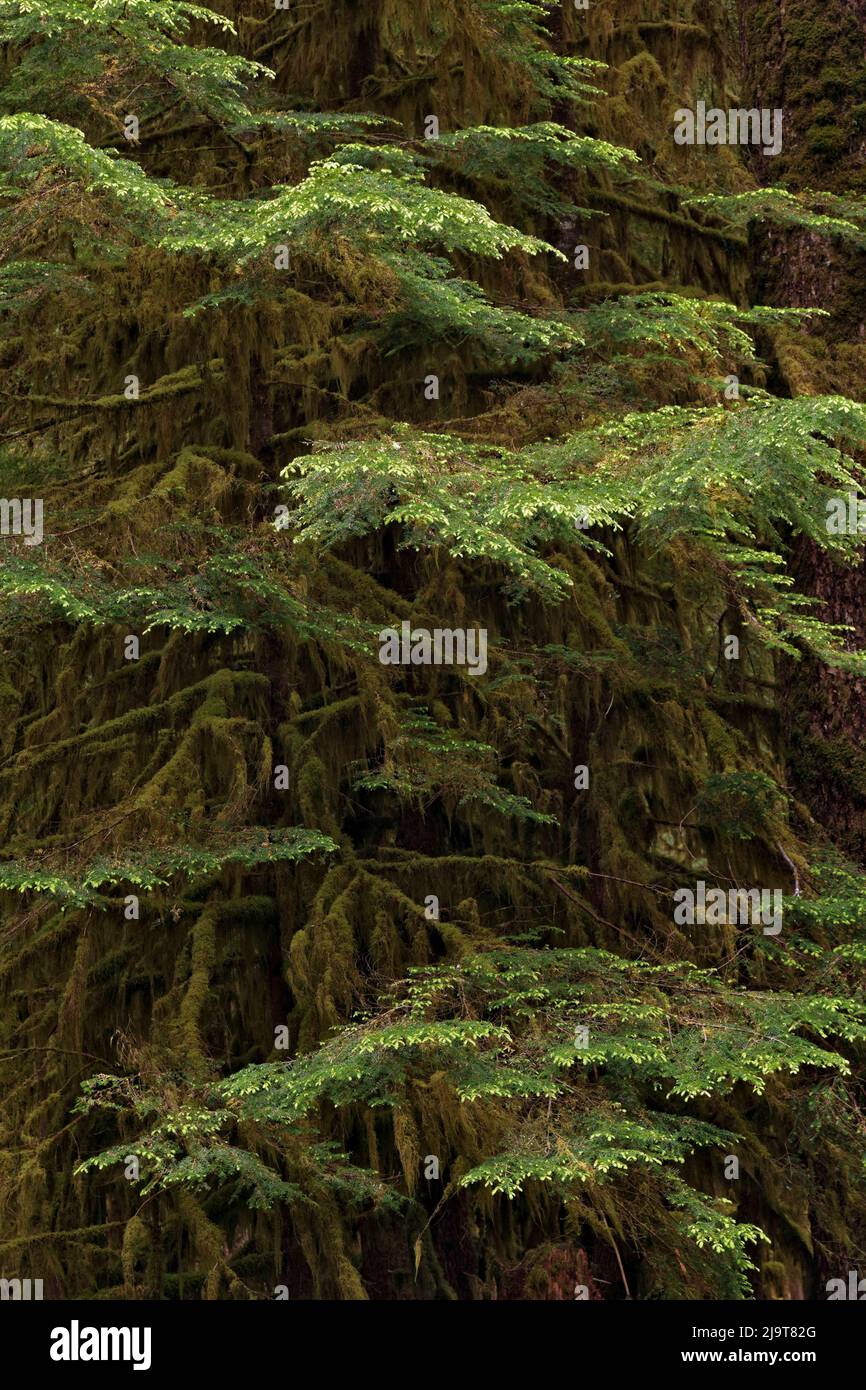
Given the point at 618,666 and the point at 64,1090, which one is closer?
the point at 64,1090

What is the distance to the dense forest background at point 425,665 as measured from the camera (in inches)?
238

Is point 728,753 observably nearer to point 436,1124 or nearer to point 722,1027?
point 722,1027

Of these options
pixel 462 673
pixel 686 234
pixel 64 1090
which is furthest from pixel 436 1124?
pixel 686 234

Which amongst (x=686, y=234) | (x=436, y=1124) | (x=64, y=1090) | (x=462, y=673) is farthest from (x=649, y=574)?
(x=64, y=1090)

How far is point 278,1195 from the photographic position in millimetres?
6191

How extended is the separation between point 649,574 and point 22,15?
12.1ft

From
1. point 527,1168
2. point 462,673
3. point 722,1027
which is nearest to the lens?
point 527,1168

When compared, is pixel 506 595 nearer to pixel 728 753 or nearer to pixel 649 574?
pixel 649 574

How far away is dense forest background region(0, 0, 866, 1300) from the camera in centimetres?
604

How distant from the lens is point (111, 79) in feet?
21.5

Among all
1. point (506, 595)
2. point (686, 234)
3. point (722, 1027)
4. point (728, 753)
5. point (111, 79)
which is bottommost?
point (722, 1027)

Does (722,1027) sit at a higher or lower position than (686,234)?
lower

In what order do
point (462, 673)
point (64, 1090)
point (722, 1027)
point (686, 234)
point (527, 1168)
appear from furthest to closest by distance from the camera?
point (686, 234)
point (462, 673)
point (64, 1090)
point (722, 1027)
point (527, 1168)

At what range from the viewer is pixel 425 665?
303 inches
